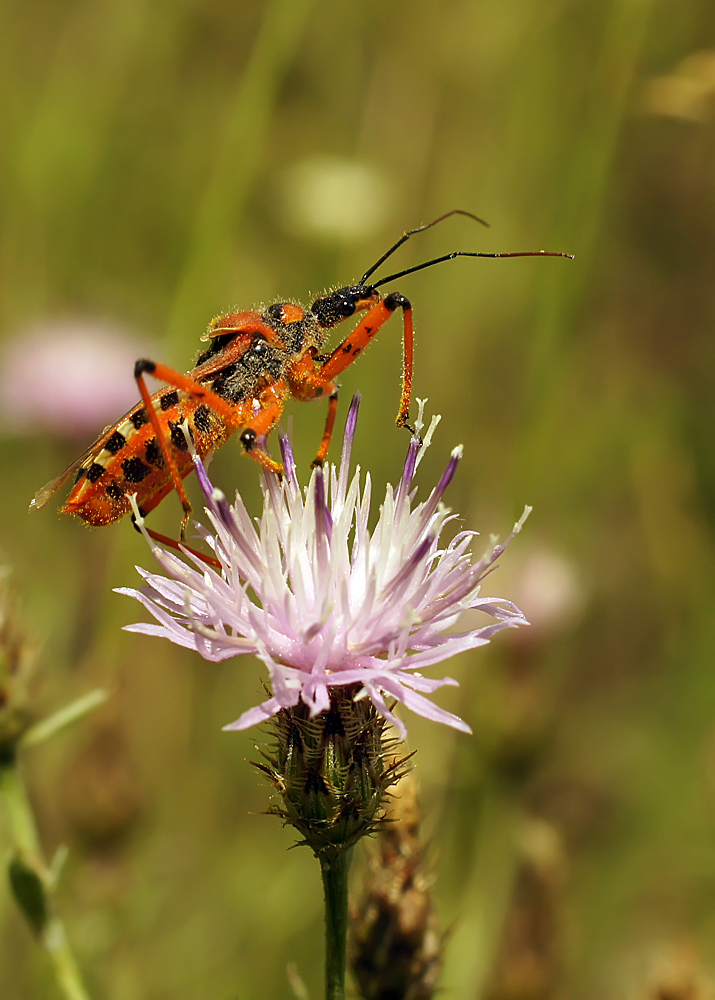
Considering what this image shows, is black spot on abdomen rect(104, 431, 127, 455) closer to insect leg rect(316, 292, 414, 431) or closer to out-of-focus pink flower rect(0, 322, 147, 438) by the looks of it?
insect leg rect(316, 292, 414, 431)

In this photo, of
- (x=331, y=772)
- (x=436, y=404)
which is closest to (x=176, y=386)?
(x=331, y=772)

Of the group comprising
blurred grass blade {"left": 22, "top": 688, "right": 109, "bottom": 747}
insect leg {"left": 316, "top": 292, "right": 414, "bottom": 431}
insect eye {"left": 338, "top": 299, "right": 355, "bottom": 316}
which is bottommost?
blurred grass blade {"left": 22, "top": 688, "right": 109, "bottom": 747}

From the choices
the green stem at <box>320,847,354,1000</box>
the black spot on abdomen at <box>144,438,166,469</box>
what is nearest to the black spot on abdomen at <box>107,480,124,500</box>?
the black spot on abdomen at <box>144,438,166,469</box>

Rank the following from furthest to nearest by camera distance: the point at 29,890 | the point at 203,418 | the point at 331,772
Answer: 1. the point at 203,418
2. the point at 29,890
3. the point at 331,772

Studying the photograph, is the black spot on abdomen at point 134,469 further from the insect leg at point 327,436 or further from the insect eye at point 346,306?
the insect eye at point 346,306

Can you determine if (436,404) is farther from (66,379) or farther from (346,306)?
(346,306)

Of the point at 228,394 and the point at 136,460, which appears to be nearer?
the point at 136,460
